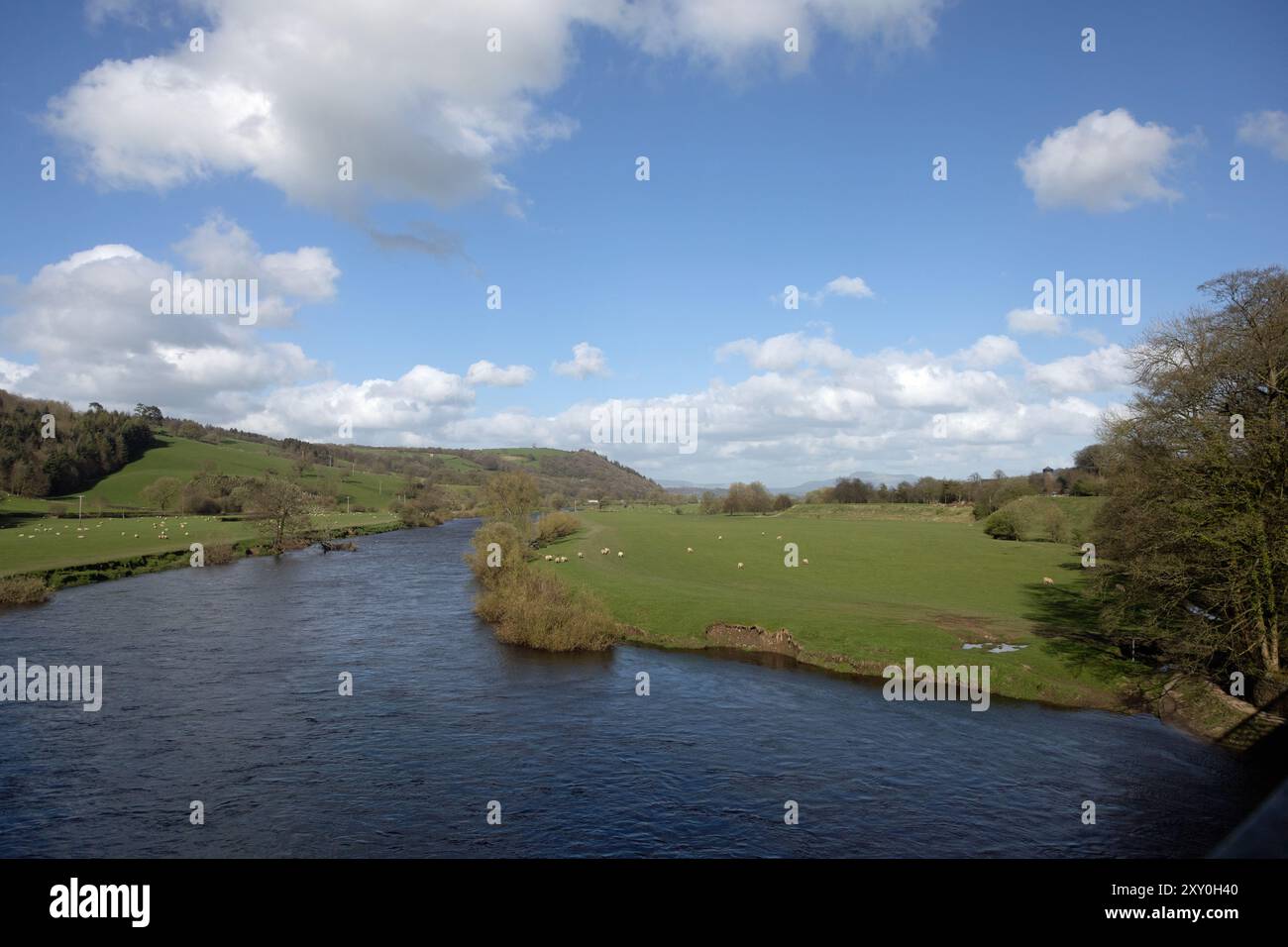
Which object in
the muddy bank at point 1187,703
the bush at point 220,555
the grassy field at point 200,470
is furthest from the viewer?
the grassy field at point 200,470

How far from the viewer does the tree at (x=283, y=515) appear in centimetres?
8519

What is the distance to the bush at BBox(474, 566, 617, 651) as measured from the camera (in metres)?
39.1

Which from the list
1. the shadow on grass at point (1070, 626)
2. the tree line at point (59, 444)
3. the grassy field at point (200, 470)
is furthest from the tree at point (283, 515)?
the shadow on grass at point (1070, 626)

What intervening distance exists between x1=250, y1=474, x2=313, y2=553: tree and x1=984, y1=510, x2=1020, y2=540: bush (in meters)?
86.5

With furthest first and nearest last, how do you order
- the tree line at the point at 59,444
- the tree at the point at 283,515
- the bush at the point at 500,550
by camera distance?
1. the tree line at the point at 59,444
2. the tree at the point at 283,515
3. the bush at the point at 500,550

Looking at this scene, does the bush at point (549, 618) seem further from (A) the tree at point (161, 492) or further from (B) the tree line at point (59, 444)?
(B) the tree line at point (59, 444)

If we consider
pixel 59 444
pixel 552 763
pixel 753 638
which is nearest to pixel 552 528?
pixel 753 638

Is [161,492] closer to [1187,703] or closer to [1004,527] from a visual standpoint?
[1004,527]

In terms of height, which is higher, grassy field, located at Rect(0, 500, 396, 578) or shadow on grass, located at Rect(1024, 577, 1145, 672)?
grassy field, located at Rect(0, 500, 396, 578)

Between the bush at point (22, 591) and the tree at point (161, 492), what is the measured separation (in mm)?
72255

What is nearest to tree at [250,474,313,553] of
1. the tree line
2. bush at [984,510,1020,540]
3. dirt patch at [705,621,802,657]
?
the tree line

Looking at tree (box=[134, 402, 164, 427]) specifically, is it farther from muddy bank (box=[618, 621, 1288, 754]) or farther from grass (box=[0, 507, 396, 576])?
muddy bank (box=[618, 621, 1288, 754])
